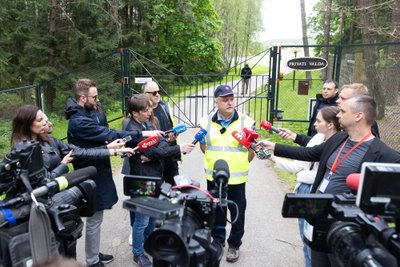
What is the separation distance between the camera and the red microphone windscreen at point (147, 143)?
3.39 metres

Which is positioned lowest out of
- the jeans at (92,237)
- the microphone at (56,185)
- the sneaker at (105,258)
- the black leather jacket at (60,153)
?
the sneaker at (105,258)

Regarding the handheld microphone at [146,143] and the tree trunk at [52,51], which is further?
the tree trunk at [52,51]

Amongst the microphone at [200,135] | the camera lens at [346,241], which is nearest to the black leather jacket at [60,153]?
the microphone at [200,135]

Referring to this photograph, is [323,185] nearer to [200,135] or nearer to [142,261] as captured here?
[200,135]

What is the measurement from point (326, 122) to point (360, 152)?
2.23 ft

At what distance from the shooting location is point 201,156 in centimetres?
867

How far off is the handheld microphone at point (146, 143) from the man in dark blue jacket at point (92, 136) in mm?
187

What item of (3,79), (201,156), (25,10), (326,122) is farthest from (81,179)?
(25,10)

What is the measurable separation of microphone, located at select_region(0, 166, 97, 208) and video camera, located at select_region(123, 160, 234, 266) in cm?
38

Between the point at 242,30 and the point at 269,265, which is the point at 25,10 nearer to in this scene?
the point at 269,265

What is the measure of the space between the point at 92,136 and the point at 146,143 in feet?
1.96

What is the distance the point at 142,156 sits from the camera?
362 cm

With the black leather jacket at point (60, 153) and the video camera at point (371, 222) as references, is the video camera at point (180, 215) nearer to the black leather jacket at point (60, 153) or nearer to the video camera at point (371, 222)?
the video camera at point (371, 222)

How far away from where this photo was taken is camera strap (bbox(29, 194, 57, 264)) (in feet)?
6.04
